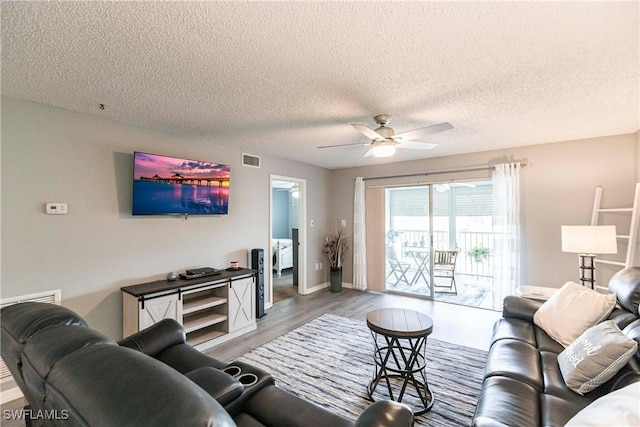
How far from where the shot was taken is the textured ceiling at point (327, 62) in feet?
4.56

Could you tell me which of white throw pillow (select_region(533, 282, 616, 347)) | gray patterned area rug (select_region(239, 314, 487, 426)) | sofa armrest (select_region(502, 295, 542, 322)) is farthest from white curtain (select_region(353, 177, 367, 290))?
white throw pillow (select_region(533, 282, 616, 347))

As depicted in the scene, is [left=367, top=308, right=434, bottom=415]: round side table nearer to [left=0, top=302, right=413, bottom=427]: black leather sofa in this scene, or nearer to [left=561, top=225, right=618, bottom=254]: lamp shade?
[left=0, top=302, right=413, bottom=427]: black leather sofa

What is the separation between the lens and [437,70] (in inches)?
76.7

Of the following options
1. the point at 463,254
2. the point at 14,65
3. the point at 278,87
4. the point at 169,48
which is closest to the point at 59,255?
the point at 14,65

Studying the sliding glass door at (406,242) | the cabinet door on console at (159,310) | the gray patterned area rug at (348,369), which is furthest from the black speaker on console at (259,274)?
the sliding glass door at (406,242)

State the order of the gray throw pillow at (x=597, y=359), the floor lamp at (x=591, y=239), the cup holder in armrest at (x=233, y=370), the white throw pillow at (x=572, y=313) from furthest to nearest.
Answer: the floor lamp at (x=591, y=239)
the white throw pillow at (x=572, y=313)
the cup holder in armrest at (x=233, y=370)
the gray throw pillow at (x=597, y=359)

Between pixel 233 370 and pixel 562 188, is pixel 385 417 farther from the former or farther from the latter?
pixel 562 188

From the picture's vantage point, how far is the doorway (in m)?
5.20

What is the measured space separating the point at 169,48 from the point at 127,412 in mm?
1849

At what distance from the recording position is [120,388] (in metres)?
0.66

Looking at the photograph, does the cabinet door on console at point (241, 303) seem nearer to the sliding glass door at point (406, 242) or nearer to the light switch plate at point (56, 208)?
the light switch plate at point (56, 208)

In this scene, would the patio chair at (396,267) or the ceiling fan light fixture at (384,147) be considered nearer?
the ceiling fan light fixture at (384,147)

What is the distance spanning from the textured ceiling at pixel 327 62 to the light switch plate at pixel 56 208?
2.91ft

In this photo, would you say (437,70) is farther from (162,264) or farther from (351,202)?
(351,202)
